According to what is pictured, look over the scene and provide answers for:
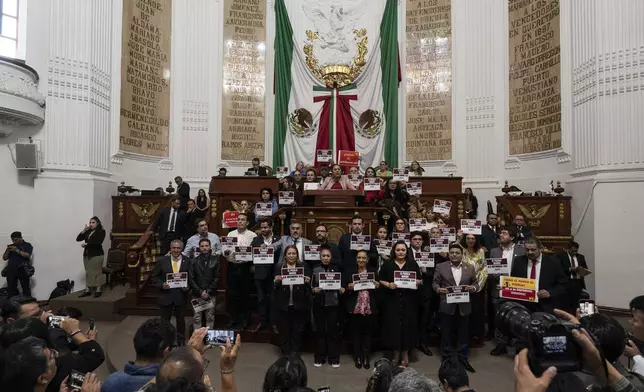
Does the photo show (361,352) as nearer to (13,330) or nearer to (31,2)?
(13,330)

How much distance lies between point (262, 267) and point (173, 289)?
4.17ft

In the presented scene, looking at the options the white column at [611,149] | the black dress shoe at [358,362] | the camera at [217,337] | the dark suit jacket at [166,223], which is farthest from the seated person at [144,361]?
the white column at [611,149]

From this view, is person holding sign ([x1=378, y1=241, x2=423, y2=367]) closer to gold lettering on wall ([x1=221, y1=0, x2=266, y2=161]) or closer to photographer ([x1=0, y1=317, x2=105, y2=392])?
photographer ([x1=0, y1=317, x2=105, y2=392])

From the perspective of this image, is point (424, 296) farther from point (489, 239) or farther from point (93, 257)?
point (93, 257)

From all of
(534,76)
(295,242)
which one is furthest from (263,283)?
(534,76)

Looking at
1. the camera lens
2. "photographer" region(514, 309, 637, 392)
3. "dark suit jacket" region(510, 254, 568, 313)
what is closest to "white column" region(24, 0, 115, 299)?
"dark suit jacket" region(510, 254, 568, 313)

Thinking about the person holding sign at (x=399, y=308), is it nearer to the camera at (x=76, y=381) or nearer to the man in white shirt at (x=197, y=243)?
the man in white shirt at (x=197, y=243)

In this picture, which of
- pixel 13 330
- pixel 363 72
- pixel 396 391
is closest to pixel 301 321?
pixel 13 330

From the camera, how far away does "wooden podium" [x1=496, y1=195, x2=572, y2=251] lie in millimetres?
9086

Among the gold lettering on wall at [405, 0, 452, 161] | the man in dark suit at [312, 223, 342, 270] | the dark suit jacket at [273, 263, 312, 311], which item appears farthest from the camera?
the gold lettering on wall at [405, 0, 452, 161]

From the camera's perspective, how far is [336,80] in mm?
13570

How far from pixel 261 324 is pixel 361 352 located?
1595mm

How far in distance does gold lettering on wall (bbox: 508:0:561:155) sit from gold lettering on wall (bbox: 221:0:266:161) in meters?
7.49

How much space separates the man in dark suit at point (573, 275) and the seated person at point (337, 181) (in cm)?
391
